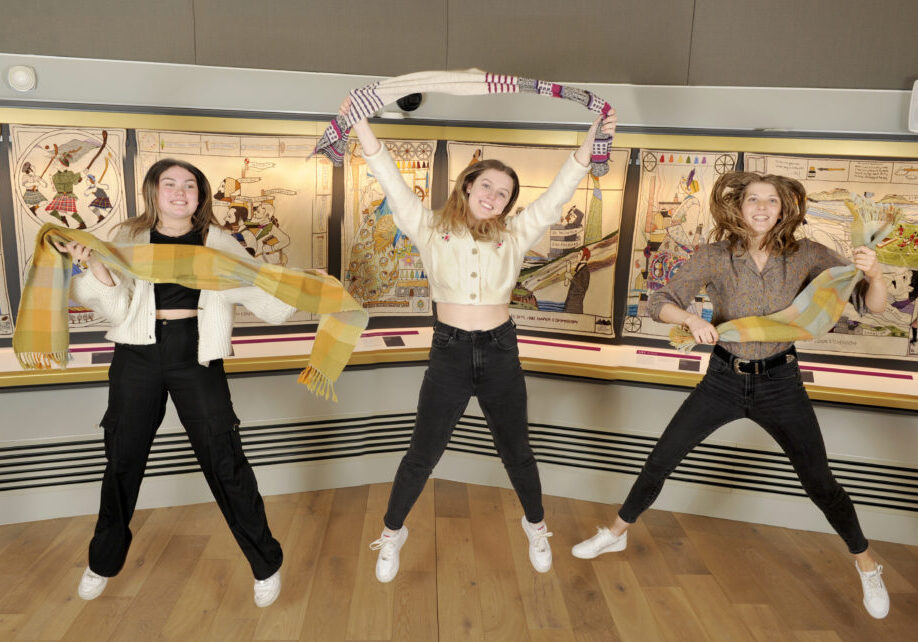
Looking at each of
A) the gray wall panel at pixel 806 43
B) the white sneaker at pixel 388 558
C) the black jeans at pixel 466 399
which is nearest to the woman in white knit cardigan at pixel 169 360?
the white sneaker at pixel 388 558

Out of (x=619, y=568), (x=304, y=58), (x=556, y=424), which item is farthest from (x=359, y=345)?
(x=619, y=568)

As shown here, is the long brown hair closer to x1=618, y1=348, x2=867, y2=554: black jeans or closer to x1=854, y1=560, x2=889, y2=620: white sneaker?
x1=618, y1=348, x2=867, y2=554: black jeans

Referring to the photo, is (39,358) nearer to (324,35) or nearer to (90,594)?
(90,594)

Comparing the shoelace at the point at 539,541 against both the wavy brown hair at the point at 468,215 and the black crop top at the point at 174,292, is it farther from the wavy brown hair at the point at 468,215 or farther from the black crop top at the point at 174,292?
the black crop top at the point at 174,292

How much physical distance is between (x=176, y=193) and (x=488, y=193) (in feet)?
3.68

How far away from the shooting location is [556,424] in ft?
11.5

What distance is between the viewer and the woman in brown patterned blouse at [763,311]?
242cm

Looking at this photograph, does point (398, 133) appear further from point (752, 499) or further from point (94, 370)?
point (752, 499)

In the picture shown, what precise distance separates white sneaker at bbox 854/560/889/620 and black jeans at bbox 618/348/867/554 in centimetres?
13

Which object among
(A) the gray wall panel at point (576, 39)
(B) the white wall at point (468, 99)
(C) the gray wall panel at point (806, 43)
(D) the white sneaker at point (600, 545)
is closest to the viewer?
(D) the white sneaker at point (600, 545)

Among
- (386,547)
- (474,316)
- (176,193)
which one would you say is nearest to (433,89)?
(474,316)

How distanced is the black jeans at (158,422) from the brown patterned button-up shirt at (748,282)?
1.70 m

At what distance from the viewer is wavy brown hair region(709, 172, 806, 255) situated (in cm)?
241

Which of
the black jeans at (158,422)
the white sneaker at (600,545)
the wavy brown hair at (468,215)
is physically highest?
the wavy brown hair at (468,215)
